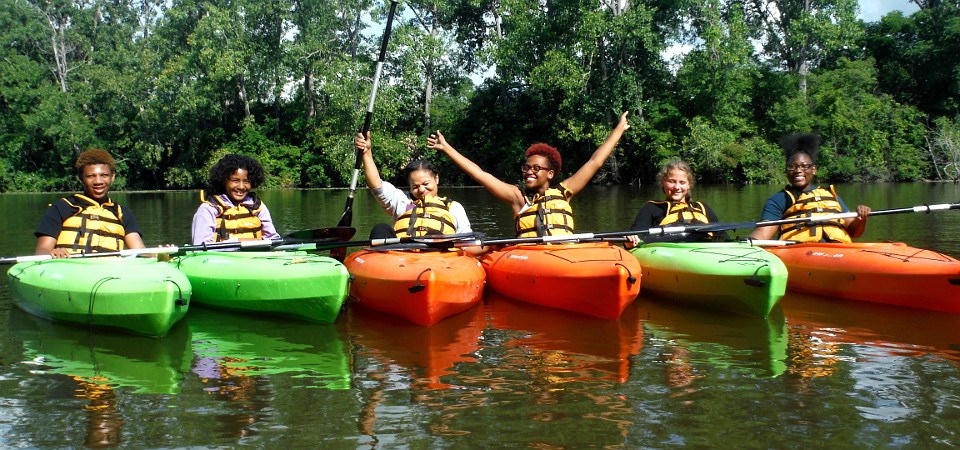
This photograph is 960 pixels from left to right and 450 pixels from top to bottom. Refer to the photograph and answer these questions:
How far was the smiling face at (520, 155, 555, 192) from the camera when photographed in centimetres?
620

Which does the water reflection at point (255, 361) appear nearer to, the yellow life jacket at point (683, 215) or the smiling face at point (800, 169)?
the yellow life jacket at point (683, 215)

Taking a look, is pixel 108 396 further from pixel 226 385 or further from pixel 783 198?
pixel 783 198

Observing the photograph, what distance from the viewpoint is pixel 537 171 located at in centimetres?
621

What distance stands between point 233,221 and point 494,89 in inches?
1024

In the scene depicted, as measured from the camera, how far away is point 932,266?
5.41m

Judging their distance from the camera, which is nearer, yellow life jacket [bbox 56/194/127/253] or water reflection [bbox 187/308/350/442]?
water reflection [bbox 187/308/350/442]

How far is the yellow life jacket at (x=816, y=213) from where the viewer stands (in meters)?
6.42

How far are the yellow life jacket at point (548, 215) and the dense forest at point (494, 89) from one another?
2023cm

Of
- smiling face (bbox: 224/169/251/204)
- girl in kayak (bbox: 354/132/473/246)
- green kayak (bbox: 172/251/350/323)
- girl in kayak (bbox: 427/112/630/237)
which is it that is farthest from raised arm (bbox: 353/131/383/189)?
green kayak (bbox: 172/251/350/323)

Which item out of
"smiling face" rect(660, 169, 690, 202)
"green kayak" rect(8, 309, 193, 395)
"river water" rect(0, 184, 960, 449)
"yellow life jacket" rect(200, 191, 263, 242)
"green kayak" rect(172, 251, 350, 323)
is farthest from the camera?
"smiling face" rect(660, 169, 690, 202)

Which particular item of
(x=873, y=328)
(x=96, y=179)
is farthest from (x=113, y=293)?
(x=873, y=328)

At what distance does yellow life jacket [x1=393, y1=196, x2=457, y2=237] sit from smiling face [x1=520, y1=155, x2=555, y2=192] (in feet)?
2.16

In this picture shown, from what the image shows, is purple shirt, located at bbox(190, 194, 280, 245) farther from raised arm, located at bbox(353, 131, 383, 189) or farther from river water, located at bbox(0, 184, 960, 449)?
raised arm, located at bbox(353, 131, 383, 189)

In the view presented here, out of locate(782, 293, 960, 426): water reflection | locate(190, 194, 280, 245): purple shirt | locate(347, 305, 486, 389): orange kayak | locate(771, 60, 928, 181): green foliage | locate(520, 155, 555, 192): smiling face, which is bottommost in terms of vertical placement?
locate(782, 293, 960, 426): water reflection
